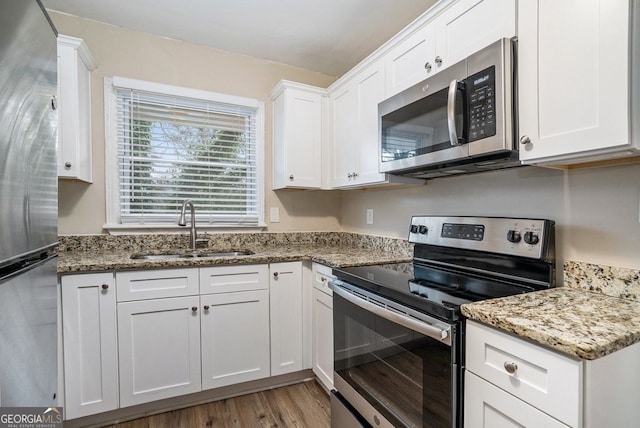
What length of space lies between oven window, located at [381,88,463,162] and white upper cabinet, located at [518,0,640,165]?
27 cm

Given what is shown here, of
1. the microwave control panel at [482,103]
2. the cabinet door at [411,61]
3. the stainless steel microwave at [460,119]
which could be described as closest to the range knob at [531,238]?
the stainless steel microwave at [460,119]

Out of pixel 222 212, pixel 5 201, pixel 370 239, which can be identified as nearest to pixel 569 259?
pixel 370 239

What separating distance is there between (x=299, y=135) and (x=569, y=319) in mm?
2024

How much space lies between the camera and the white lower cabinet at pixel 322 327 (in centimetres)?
190

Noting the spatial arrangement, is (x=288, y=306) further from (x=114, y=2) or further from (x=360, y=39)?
(x=114, y=2)

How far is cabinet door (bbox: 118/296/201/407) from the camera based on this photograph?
175cm

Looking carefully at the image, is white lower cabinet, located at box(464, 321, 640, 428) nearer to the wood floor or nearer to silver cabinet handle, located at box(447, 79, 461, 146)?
silver cabinet handle, located at box(447, 79, 461, 146)

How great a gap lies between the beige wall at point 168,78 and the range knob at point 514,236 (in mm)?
1751

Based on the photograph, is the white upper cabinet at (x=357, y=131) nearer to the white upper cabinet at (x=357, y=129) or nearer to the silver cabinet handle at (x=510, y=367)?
the white upper cabinet at (x=357, y=129)

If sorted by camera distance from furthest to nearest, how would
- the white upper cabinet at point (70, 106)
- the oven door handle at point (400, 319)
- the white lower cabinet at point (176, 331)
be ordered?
the white upper cabinet at point (70, 106) → the white lower cabinet at point (176, 331) → the oven door handle at point (400, 319)

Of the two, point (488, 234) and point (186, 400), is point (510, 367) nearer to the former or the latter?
point (488, 234)

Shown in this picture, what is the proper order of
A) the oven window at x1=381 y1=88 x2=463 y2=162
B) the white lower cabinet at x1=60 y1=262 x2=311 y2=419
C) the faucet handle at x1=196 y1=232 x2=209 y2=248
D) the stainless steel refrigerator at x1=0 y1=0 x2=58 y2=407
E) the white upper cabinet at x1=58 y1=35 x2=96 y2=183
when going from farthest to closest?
the faucet handle at x1=196 y1=232 x2=209 y2=248 < the white upper cabinet at x1=58 y1=35 x2=96 y2=183 < the white lower cabinet at x1=60 y1=262 x2=311 y2=419 < the oven window at x1=381 y1=88 x2=463 y2=162 < the stainless steel refrigerator at x1=0 y1=0 x2=58 y2=407

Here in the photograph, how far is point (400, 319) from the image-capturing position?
1203 mm

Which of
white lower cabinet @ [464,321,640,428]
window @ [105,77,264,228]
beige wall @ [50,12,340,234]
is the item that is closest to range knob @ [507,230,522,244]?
white lower cabinet @ [464,321,640,428]
